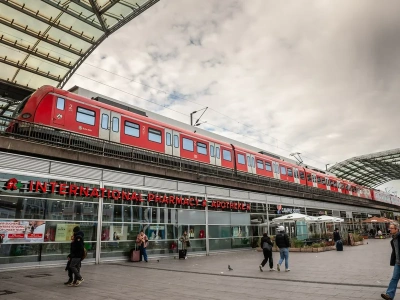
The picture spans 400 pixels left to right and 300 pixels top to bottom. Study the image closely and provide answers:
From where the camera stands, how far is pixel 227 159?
27500 mm

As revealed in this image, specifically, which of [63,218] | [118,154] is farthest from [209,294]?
[118,154]

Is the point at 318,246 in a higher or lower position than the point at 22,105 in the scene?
lower

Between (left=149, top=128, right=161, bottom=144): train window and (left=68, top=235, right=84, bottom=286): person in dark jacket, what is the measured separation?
11.5 metres

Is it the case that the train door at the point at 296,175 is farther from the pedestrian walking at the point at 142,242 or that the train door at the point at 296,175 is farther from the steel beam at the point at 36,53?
the steel beam at the point at 36,53

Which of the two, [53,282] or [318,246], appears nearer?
[53,282]

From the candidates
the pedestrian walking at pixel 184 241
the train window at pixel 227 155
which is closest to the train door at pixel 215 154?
the train window at pixel 227 155

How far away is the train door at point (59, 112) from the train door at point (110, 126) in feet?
7.81

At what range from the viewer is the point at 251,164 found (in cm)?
3070

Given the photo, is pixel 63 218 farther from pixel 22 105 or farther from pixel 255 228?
pixel 255 228

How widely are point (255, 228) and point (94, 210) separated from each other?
14.7 meters

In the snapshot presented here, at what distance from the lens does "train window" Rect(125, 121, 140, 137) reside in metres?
19.4

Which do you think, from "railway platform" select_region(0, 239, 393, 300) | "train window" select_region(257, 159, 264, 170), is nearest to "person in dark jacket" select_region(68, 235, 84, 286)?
"railway platform" select_region(0, 239, 393, 300)

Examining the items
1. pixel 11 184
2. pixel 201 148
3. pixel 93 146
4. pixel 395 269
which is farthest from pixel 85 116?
pixel 395 269

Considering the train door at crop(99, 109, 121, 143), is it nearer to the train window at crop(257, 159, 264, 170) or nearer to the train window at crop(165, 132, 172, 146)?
the train window at crop(165, 132, 172, 146)
